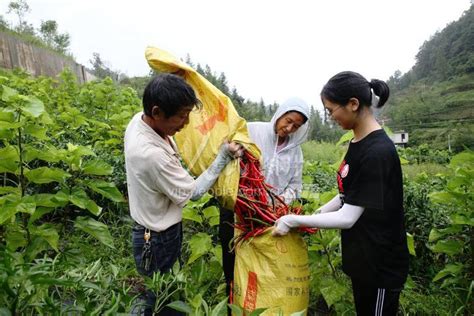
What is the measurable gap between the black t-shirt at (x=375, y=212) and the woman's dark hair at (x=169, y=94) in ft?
2.21

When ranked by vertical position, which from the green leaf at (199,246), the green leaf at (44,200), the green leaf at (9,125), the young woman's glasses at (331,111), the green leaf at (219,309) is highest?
the young woman's glasses at (331,111)

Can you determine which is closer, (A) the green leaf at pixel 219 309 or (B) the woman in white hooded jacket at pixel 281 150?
(A) the green leaf at pixel 219 309

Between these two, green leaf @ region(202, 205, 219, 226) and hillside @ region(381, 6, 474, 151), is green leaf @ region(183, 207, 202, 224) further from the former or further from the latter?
hillside @ region(381, 6, 474, 151)

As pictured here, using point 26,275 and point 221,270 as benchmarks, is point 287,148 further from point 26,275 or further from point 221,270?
point 26,275

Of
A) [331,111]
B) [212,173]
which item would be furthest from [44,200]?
[331,111]

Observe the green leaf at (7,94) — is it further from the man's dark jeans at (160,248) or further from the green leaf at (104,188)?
the man's dark jeans at (160,248)

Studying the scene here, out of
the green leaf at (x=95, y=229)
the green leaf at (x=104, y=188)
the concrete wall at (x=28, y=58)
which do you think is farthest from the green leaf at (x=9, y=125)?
the concrete wall at (x=28, y=58)

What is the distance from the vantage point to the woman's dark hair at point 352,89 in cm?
138

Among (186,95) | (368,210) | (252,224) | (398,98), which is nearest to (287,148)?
(252,224)

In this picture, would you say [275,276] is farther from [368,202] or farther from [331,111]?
[331,111]

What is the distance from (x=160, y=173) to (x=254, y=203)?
48 cm

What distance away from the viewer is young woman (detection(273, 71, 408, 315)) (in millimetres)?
1332

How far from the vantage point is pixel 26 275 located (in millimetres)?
617

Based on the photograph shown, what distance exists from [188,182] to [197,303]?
2.33 ft
